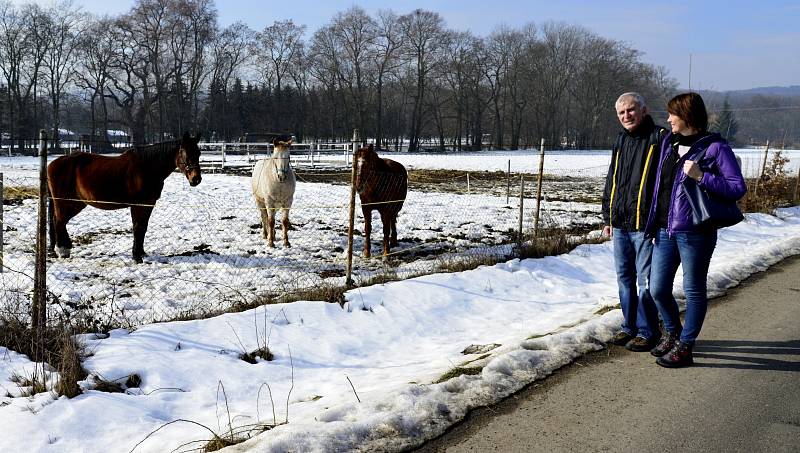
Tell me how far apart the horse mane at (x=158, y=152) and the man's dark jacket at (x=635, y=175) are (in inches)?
279

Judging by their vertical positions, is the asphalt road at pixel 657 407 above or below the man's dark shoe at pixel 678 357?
below

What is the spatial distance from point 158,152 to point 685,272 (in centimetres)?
790

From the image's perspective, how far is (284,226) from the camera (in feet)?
31.9

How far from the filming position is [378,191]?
9.33 metres

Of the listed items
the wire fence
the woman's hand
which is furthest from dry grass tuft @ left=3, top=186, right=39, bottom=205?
the woman's hand

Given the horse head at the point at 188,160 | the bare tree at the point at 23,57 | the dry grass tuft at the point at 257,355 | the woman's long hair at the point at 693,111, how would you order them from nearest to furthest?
the woman's long hair at the point at 693,111 → the dry grass tuft at the point at 257,355 → the horse head at the point at 188,160 → the bare tree at the point at 23,57

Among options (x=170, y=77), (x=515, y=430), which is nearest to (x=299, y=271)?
(x=515, y=430)

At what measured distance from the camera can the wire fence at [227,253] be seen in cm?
608

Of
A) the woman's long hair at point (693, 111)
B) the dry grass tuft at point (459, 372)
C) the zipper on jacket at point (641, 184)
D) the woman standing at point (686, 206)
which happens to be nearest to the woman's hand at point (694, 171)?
the woman standing at point (686, 206)

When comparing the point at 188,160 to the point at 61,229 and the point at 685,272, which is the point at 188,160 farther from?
the point at 685,272

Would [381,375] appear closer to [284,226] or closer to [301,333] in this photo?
[301,333]

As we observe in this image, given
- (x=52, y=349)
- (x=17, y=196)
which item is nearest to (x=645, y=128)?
(x=52, y=349)

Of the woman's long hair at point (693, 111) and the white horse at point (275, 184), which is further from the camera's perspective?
the white horse at point (275, 184)

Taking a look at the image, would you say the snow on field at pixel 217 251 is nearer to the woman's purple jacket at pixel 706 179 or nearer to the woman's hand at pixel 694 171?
the woman's purple jacket at pixel 706 179
